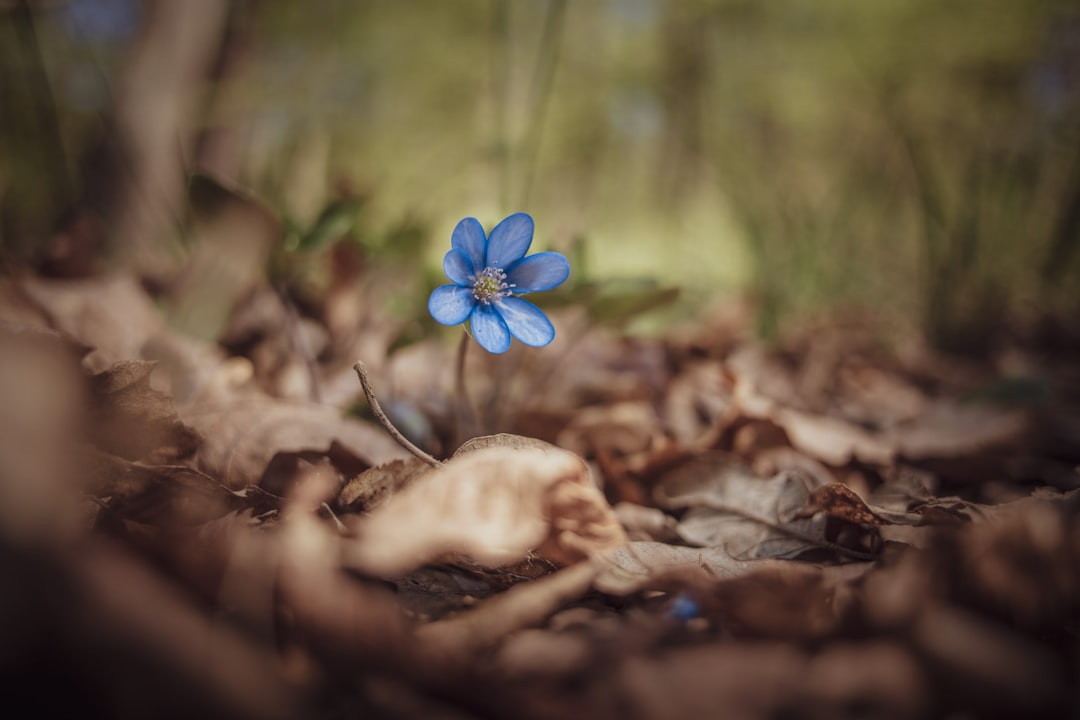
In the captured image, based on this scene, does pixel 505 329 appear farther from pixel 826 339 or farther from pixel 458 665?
pixel 826 339

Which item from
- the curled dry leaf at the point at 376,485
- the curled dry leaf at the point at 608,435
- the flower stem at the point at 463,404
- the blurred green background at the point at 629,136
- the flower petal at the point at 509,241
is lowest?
the curled dry leaf at the point at 376,485

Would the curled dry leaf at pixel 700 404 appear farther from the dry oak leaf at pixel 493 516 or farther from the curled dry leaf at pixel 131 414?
the curled dry leaf at pixel 131 414

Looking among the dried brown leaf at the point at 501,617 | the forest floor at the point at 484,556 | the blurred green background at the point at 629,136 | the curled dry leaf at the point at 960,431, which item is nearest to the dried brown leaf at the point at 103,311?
the forest floor at the point at 484,556

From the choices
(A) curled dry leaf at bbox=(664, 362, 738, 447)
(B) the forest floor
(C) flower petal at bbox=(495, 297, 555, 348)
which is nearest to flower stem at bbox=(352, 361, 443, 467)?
(B) the forest floor

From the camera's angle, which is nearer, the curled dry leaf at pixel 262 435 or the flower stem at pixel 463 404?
the curled dry leaf at pixel 262 435

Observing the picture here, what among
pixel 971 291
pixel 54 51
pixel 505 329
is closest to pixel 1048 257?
pixel 971 291

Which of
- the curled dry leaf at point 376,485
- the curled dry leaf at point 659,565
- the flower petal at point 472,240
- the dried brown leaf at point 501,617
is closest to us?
the dried brown leaf at point 501,617
